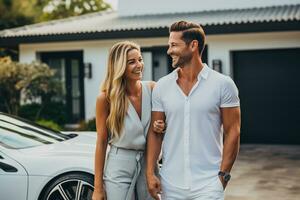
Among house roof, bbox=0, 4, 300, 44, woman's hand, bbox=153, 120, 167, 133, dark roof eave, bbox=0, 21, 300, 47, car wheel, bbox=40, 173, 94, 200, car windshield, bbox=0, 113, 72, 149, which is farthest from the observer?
house roof, bbox=0, 4, 300, 44

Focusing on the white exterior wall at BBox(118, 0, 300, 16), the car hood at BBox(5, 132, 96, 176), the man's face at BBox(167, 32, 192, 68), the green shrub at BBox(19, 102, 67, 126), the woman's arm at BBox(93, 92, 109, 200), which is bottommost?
the green shrub at BBox(19, 102, 67, 126)

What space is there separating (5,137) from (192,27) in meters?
3.23

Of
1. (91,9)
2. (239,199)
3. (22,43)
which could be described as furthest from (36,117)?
(91,9)

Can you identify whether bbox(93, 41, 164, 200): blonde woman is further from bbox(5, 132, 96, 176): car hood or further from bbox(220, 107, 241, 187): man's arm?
bbox(5, 132, 96, 176): car hood

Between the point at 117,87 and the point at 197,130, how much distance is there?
625mm

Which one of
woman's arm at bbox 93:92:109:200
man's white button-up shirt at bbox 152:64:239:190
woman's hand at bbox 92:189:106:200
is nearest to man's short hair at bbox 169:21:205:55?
man's white button-up shirt at bbox 152:64:239:190

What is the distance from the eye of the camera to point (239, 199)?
6.91 meters

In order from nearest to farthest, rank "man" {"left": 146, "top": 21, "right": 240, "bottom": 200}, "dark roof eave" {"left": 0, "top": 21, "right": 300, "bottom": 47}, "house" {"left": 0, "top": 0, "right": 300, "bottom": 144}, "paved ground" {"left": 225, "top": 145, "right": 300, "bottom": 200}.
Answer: "man" {"left": 146, "top": 21, "right": 240, "bottom": 200}, "paved ground" {"left": 225, "top": 145, "right": 300, "bottom": 200}, "dark roof eave" {"left": 0, "top": 21, "right": 300, "bottom": 47}, "house" {"left": 0, "top": 0, "right": 300, "bottom": 144}

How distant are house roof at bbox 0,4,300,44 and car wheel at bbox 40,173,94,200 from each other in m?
7.94

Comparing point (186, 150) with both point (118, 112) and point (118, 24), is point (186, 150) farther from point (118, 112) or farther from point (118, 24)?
point (118, 24)

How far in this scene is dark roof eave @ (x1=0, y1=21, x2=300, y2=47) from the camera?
11930mm

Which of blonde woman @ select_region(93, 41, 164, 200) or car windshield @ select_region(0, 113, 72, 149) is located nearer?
blonde woman @ select_region(93, 41, 164, 200)

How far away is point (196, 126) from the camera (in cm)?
313

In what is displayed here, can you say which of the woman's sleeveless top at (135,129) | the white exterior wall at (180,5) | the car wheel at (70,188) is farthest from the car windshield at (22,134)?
the white exterior wall at (180,5)
